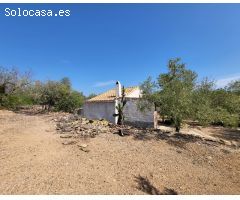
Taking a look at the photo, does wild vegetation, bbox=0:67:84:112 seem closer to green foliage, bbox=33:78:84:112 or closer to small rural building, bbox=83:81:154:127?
green foliage, bbox=33:78:84:112

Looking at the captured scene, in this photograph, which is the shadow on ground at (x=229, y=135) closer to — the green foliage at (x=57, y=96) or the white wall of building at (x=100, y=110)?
the white wall of building at (x=100, y=110)

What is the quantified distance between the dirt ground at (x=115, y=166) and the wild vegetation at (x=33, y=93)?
1708cm

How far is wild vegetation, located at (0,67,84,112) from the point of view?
27.8 metres

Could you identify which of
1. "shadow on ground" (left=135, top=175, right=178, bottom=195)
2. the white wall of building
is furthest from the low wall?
"shadow on ground" (left=135, top=175, right=178, bottom=195)

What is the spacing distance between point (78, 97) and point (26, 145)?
2292 centimetres

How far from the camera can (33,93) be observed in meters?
29.9

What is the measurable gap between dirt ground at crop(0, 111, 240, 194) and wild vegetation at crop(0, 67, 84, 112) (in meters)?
17.1

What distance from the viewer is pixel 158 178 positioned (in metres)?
7.73

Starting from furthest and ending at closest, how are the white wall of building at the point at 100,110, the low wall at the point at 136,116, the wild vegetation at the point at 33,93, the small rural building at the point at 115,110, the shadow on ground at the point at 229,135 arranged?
the wild vegetation at the point at 33,93 < the white wall of building at the point at 100,110 < the small rural building at the point at 115,110 < the low wall at the point at 136,116 < the shadow on ground at the point at 229,135

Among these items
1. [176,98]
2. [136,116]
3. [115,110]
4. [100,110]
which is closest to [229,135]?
[136,116]

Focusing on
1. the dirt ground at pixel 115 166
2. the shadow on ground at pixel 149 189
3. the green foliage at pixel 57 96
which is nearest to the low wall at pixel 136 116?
the dirt ground at pixel 115 166

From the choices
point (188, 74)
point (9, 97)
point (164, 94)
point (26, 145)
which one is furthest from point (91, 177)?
point (9, 97)

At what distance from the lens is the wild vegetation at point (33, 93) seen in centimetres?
2781

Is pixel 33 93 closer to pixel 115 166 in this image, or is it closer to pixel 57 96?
pixel 57 96
